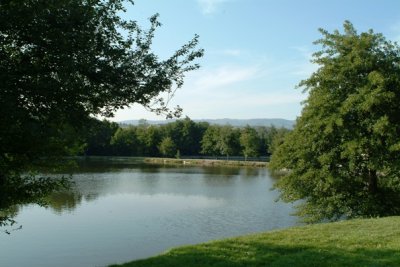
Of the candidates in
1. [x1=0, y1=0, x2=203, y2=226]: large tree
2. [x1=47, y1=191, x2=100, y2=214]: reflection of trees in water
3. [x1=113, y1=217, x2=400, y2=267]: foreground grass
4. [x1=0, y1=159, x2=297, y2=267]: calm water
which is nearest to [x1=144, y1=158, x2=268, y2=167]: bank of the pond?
[x1=0, y1=159, x2=297, y2=267]: calm water

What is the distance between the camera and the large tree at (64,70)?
6590 mm

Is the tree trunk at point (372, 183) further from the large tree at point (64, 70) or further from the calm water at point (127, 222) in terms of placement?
the large tree at point (64, 70)

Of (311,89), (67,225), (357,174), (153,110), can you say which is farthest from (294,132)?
(67,225)

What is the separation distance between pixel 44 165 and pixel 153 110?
121 inches

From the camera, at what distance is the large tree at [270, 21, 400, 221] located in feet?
57.3

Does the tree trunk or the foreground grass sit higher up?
the tree trunk

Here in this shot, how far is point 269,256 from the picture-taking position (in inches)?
378

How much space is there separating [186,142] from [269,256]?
11298cm

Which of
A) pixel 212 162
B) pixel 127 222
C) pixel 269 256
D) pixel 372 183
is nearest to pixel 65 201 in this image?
pixel 127 222

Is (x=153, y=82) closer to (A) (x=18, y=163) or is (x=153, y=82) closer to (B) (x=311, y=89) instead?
(A) (x=18, y=163)

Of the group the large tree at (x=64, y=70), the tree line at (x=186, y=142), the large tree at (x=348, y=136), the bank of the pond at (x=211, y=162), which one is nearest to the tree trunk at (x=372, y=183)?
the large tree at (x=348, y=136)

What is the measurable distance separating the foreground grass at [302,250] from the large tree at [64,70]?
367 centimetres

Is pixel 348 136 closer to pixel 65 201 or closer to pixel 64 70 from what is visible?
pixel 64 70

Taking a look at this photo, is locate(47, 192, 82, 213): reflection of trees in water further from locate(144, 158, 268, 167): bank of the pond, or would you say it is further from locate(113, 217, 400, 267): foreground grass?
locate(144, 158, 268, 167): bank of the pond
